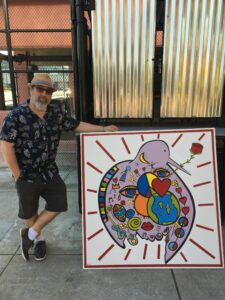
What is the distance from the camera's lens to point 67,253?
9.29ft

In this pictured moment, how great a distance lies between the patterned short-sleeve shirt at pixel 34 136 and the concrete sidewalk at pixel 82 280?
0.84 m

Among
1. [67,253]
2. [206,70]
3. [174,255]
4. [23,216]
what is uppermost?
[206,70]

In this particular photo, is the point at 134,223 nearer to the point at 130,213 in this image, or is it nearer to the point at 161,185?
the point at 130,213

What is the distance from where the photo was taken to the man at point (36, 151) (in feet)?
7.62

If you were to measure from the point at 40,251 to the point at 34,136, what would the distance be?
45.8 inches

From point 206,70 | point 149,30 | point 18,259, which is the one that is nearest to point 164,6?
point 149,30

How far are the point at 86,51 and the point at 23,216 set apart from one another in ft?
5.98

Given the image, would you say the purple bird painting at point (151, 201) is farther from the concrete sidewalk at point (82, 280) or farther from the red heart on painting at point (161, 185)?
the concrete sidewalk at point (82, 280)

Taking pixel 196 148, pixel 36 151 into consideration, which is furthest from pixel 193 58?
pixel 36 151

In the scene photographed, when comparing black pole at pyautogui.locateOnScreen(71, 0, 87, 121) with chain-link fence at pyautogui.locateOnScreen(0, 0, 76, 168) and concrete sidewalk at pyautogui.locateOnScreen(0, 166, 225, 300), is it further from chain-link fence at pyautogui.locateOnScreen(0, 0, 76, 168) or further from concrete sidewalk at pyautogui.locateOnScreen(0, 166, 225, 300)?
chain-link fence at pyautogui.locateOnScreen(0, 0, 76, 168)

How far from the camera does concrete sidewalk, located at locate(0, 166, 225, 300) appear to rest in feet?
7.45

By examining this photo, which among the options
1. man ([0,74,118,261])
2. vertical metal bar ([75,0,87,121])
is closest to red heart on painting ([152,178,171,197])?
man ([0,74,118,261])

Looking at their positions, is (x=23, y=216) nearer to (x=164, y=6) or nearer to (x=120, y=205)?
(x=120, y=205)

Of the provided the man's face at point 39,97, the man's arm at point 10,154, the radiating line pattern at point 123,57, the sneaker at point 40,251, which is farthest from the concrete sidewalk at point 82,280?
the radiating line pattern at point 123,57
